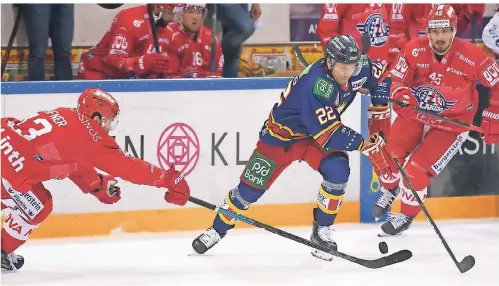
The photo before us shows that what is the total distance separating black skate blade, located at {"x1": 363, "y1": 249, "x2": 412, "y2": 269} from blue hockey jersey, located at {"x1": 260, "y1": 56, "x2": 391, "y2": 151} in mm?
489

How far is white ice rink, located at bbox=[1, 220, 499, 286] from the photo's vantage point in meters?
Result: 5.48

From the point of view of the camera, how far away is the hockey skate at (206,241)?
19.5 ft

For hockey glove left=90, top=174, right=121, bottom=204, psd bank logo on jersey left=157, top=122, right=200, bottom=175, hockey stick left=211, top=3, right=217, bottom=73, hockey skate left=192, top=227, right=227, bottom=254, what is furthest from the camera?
hockey stick left=211, top=3, right=217, bottom=73

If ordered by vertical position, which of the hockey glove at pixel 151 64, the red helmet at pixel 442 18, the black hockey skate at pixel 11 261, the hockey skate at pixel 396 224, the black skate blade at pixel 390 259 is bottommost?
the hockey skate at pixel 396 224

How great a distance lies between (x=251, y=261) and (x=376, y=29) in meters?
1.78

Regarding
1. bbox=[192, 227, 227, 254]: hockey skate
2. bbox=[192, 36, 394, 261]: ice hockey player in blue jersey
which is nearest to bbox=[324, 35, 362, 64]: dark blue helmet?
bbox=[192, 36, 394, 261]: ice hockey player in blue jersey

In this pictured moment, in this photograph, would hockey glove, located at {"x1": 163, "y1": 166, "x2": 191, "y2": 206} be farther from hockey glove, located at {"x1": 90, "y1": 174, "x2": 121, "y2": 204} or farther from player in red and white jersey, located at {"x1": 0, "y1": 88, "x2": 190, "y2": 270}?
hockey glove, located at {"x1": 90, "y1": 174, "x2": 121, "y2": 204}

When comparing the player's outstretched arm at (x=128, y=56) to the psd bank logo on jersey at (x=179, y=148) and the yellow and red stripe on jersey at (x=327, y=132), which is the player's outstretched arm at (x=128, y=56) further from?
the yellow and red stripe on jersey at (x=327, y=132)

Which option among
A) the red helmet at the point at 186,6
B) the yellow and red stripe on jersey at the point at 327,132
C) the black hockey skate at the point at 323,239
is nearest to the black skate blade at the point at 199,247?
the black hockey skate at the point at 323,239

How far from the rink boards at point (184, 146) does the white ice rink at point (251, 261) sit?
0.36ft

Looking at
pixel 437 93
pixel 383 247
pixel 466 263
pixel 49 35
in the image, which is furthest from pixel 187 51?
pixel 466 263

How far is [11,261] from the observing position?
553 centimetres

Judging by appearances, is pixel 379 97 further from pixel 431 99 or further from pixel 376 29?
pixel 376 29

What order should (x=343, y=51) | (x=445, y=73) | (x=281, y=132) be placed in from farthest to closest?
(x=445, y=73) → (x=281, y=132) → (x=343, y=51)
